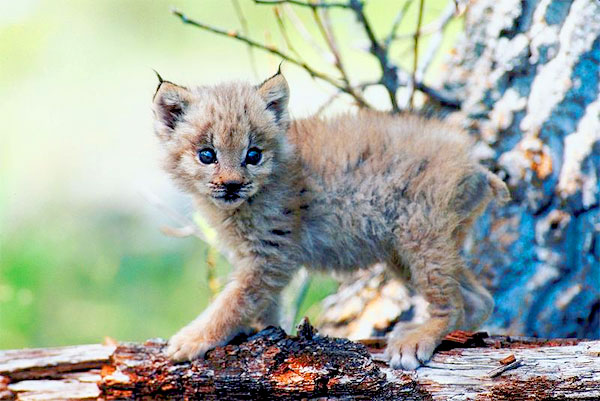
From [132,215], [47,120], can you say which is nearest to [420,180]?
[132,215]

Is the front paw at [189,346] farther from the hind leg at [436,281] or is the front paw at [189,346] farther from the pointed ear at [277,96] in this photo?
the pointed ear at [277,96]

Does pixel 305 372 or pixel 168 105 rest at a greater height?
pixel 168 105

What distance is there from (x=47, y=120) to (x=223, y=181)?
226 centimetres

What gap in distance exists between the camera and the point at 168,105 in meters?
2.71

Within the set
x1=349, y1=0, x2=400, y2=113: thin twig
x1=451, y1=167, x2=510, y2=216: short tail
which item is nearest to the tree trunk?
x1=349, y1=0, x2=400, y2=113: thin twig

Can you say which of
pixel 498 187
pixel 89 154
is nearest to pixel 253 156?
pixel 498 187

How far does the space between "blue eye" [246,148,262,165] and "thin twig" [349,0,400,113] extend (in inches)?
40.6

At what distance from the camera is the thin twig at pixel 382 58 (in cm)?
337

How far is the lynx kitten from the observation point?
8.59 feet

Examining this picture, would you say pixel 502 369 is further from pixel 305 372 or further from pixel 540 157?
pixel 540 157

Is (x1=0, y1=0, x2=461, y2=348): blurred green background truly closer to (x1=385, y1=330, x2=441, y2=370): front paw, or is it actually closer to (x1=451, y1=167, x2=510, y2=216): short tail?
(x1=451, y1=167, x2=510, y2=216): short tail

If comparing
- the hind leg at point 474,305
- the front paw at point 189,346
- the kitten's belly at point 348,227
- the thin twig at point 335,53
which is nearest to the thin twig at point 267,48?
the thin twig at point 335,53

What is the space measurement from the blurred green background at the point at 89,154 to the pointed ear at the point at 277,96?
1.44 m

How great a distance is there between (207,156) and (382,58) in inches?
52.7
